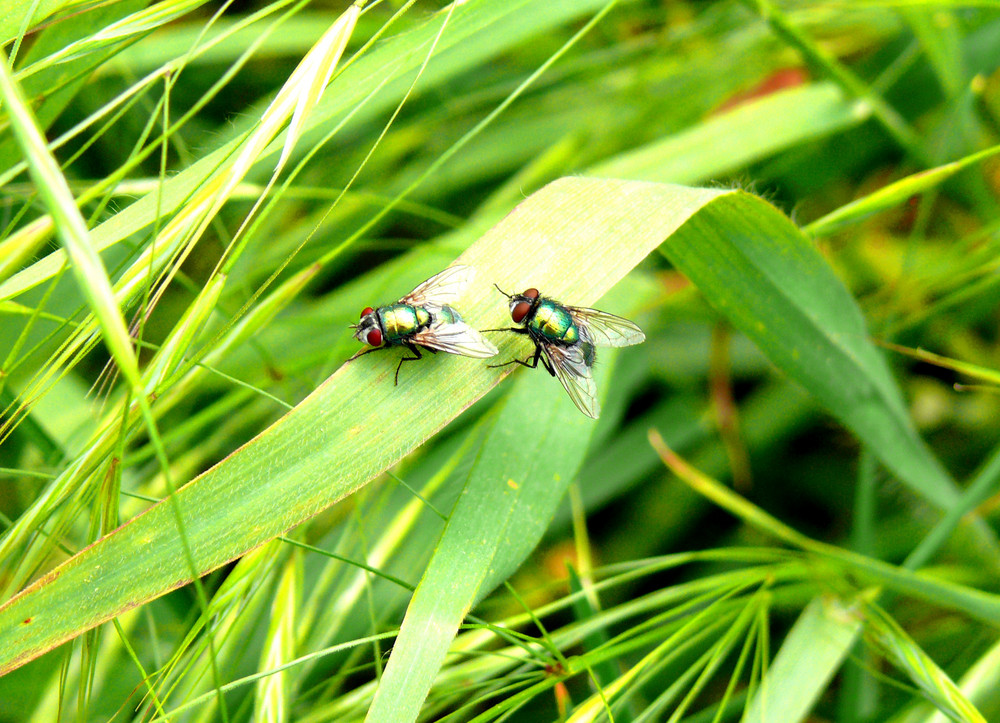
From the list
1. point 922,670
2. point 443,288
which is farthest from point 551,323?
point 922,670

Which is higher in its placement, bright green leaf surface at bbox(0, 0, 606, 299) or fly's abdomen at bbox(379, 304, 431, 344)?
bright green leaf surface at bbox(0, 0, 606, 299)

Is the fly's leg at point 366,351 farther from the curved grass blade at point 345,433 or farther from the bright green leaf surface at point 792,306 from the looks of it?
the bright green leaf surface at point 792,306

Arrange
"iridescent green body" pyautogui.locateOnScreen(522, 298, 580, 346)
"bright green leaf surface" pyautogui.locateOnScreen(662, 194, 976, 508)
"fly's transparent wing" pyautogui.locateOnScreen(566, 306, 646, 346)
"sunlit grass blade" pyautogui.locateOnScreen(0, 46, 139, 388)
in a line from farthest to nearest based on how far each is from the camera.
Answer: "fly's transparent wing" pyautogui.locateOnScreen(566, 306, 646, 346) → "iridescent green body" pyautogui.locateOnScreen(522, 298, 580, 346) → "bright green leaf surface" pyautogui.locateOnScreen(662, 194, 976, 508) → "sunlit grass blade" pyautogui.locateOnScreen(0, 46, 139, 388)

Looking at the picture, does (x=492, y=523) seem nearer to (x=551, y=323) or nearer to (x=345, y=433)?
(x=345, y=433)

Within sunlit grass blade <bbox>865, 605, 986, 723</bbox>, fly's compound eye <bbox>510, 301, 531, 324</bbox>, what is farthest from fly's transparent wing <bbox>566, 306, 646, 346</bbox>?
sunlit grass blade <bbox>865, 605, 986, 723</bbox>

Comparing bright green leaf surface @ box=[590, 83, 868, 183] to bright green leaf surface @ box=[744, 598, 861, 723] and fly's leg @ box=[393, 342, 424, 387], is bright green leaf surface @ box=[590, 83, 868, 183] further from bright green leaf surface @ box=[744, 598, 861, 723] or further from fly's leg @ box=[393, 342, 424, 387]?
bright green leaf surface @ box=[744, 598, 861, 723]

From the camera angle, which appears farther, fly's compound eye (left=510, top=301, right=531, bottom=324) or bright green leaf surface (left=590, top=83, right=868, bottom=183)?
bright green leaf surface (left=590, top=83, right=868, bottom=183)

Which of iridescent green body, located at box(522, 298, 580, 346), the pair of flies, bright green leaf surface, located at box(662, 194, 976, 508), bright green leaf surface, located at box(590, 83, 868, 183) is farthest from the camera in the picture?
bright green leaf surface, located at box(590, 83, 868, 183)

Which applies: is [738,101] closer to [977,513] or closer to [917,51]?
[917,51]
